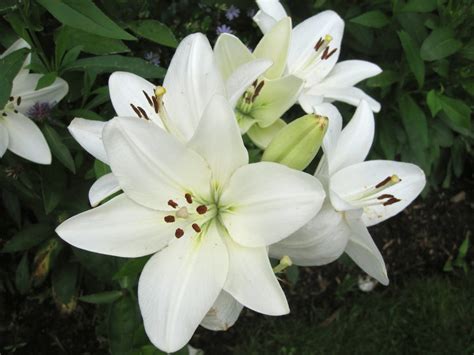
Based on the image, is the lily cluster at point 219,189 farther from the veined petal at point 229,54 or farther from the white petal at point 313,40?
the white petal at point 313,40

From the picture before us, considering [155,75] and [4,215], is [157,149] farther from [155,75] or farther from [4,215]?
[4,215]

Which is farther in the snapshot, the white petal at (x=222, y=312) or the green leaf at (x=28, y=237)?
the green leaf at (x=28, y=237)

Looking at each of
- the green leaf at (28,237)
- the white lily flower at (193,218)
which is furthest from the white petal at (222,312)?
the green leaf at (28,237)

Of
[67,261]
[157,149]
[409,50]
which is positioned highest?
[157,149]

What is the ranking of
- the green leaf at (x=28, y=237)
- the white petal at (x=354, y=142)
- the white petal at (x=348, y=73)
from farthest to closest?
the green leaf at (x=28, y=237)
the white petal at (x=348, y=73)
the white petal at (x=354, y=142)

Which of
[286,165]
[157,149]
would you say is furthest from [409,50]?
[157,149]

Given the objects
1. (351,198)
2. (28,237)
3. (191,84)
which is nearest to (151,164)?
(191,84)

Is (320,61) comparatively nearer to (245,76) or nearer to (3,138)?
(245,76)
